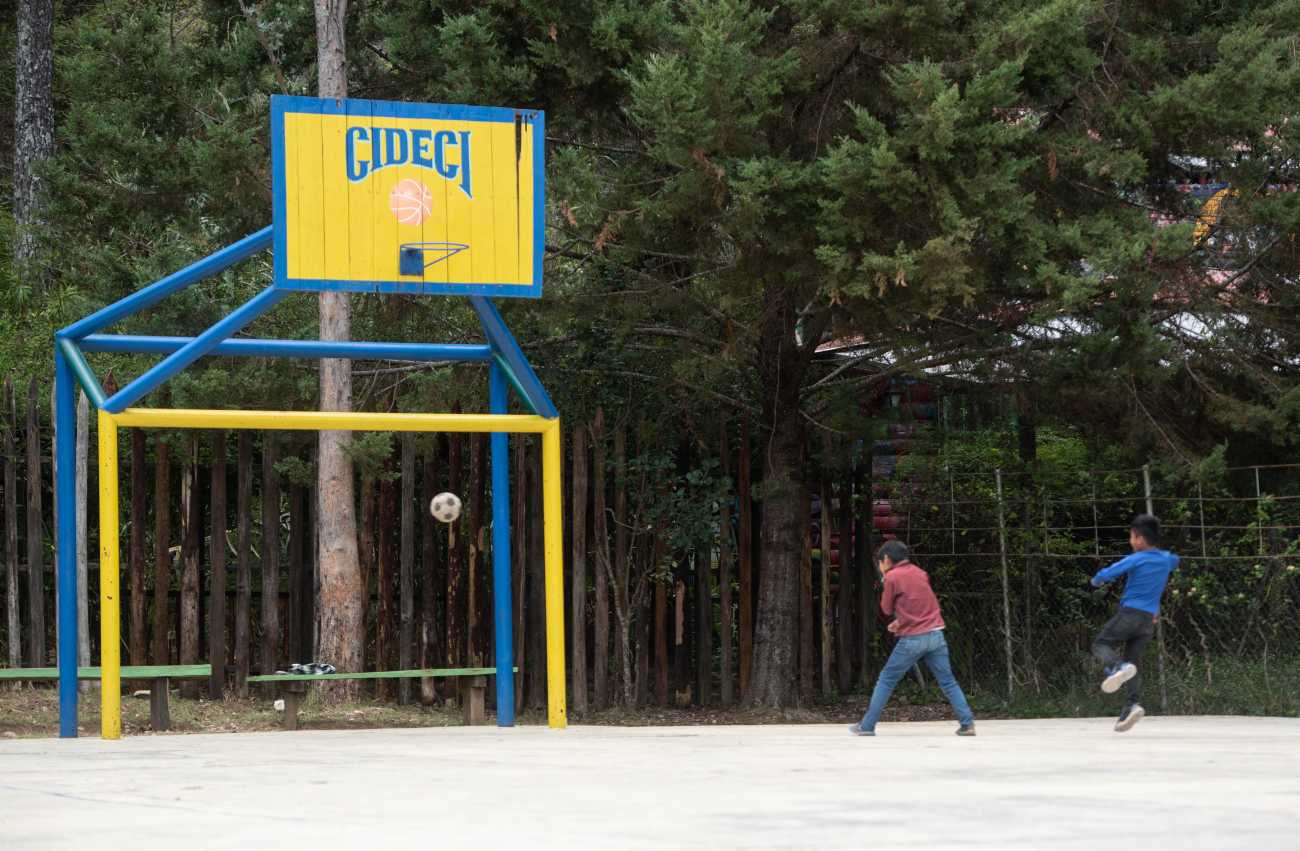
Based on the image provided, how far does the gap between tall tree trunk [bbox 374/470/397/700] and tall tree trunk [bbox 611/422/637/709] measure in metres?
2.01

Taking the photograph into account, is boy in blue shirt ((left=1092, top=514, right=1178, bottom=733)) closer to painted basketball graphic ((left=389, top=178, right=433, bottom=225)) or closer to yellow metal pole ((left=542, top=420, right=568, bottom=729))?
yellow metal pole ((left=542, top=420, right=568, bottom=729))

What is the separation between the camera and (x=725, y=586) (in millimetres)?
15914

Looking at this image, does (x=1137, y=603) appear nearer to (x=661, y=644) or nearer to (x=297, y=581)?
(x=661, y=644)

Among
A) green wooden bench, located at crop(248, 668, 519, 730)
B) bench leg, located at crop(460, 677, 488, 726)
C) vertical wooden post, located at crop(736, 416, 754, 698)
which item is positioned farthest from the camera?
vertical wooden post, located at crop(736, 416, 754, 698)

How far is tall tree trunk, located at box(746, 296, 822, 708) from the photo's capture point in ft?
52.4

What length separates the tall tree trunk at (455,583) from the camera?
1570cm

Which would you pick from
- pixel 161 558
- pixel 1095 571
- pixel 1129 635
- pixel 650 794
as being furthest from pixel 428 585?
pixel 650 794

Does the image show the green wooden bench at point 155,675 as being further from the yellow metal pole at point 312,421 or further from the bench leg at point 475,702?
the yellow metal pole at point 312,421

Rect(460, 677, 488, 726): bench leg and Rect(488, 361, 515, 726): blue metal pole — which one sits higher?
Rect(488, 361, 515, 726): blue metal pole

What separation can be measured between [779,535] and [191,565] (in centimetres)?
522

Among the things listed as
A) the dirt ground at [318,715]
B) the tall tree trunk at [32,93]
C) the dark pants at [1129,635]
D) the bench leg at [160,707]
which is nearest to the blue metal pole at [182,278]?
the bench leg at [160,707]

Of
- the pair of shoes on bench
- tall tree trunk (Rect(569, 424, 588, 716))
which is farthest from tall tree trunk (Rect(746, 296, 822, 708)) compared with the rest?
the pair of shoes on bench

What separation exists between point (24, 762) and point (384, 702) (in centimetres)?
726

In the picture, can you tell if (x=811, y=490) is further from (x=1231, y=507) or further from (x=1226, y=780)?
(x=1226, y=780)
